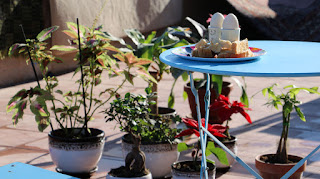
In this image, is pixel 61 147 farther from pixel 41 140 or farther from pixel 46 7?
pixel 46 7

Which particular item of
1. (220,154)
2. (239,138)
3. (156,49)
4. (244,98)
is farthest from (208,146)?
→ (239,138)

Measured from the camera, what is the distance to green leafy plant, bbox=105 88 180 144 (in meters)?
3.43

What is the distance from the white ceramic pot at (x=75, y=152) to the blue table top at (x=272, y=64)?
1104 millimetres

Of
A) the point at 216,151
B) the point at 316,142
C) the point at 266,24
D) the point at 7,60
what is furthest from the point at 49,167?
the point at 266,24

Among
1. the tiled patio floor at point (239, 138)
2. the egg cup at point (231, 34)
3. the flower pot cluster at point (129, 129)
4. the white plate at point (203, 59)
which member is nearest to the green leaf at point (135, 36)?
the flower pot cluster at point (129, 129)

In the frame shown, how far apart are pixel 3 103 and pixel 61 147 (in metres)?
2.49

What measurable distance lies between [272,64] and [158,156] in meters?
1.45

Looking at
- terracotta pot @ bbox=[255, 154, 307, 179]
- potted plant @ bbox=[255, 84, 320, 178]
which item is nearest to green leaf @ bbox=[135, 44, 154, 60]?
potted plant @ bbox=[255, 84, 320, 178]

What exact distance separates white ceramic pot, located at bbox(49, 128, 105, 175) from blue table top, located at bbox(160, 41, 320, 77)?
3.62 ft

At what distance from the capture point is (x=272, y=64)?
242cm

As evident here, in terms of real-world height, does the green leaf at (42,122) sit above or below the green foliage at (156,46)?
below

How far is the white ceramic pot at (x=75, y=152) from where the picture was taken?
3.71 m

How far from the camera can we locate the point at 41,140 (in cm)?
468

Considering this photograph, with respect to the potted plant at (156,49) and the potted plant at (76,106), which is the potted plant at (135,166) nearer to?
the potted plant at (76,106)
